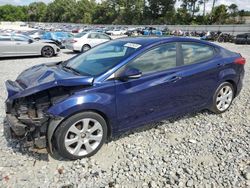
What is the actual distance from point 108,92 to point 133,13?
82.5m

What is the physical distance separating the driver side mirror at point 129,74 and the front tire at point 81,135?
0.61m

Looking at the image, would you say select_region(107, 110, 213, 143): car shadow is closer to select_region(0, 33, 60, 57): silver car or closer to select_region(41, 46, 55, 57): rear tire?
select_region(0, 33, 60, 57): silver car

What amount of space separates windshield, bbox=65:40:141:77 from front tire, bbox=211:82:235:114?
73.7 inches

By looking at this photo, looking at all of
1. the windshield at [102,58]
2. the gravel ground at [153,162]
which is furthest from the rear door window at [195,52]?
the gravel ground at [153,162]

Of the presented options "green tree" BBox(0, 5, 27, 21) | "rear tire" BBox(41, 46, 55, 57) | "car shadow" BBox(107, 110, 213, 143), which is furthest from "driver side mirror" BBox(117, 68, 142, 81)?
"green tree" BBox(0, 5, 27, 21)

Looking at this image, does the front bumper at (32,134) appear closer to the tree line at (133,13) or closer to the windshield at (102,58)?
the windshield at (102,58)

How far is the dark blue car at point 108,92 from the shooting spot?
3.31 meters

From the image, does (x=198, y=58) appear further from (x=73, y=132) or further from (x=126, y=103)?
(x=73, y=132)

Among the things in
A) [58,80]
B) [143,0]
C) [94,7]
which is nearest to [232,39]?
[58,80]

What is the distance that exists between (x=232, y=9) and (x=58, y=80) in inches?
3102

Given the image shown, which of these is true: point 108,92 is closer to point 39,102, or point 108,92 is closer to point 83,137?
point 83,137

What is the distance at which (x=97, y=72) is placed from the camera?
366 centimetres

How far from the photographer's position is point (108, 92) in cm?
348

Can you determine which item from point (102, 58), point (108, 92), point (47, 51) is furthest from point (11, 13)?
point (108, 92)
